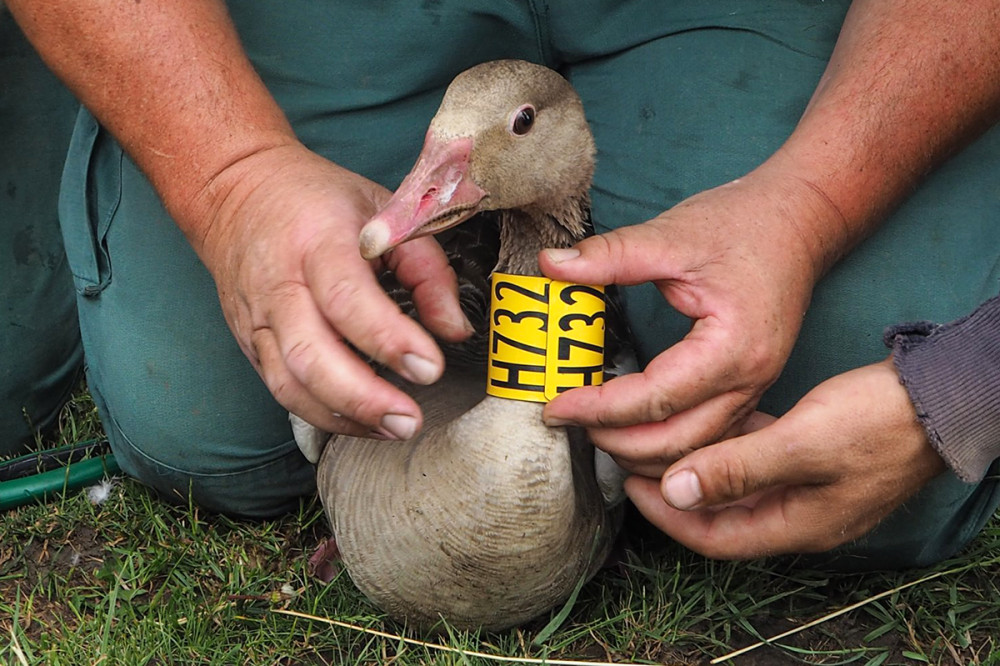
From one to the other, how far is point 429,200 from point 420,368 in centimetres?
28

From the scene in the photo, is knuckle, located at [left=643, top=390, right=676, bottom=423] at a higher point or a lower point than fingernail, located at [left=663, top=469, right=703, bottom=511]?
higher

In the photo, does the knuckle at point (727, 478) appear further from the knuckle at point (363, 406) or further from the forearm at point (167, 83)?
the forearm at point (167, 83)

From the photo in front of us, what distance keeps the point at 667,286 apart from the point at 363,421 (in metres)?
0.50

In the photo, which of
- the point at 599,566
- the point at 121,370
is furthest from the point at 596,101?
the point at 121,370

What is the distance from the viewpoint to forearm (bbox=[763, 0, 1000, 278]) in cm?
182

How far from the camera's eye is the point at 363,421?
1454 mm

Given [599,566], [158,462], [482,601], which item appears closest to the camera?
[482,601]

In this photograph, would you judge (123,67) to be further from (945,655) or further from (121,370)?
(945,655)

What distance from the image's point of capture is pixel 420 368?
1407 millimetres

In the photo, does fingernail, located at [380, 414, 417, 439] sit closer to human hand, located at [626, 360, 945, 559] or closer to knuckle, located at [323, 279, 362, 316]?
knuckle, located at [323, 279, 362, 316]

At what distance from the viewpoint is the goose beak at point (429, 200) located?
4.75 ft

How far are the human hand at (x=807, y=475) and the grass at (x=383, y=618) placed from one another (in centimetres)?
36

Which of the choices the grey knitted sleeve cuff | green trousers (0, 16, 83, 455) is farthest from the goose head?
green trousers (0, 16, 83, 455)

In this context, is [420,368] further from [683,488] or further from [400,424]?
[683,488]
